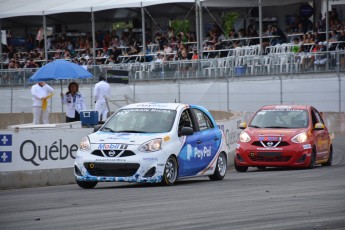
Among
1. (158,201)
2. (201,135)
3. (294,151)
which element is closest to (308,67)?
(294,151)

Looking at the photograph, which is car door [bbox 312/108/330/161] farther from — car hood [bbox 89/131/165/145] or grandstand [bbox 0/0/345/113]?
grandstand [bbox 0/0/345/113]

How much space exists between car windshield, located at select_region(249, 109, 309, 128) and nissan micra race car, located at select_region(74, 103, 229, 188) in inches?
143

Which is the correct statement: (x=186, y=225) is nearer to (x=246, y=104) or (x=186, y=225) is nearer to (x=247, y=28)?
(x=246, y=104)

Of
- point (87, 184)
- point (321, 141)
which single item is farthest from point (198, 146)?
point (321, 141)

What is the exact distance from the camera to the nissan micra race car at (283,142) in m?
20.7

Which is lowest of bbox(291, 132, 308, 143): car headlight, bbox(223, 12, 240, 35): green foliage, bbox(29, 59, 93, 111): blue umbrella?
bbox(291, 132, 308, 143): car headlight

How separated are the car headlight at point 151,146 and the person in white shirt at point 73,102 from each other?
995 centimetres

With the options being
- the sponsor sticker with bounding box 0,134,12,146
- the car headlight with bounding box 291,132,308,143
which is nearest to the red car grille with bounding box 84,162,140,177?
the sponsor sticker with bounding box 0,134,12,146

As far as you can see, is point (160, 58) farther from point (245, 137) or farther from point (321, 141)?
point (245, 137)

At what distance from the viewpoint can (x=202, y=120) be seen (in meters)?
17.9

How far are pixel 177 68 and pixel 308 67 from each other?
5.18 m

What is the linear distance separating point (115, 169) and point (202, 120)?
2.64 m

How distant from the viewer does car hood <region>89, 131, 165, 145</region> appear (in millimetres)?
15966

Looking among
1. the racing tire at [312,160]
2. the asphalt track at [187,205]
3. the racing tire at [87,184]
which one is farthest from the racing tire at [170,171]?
the racing tire at [312,160]
